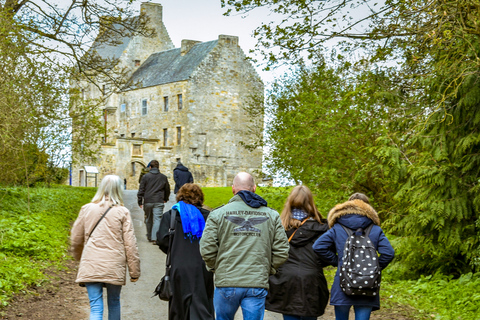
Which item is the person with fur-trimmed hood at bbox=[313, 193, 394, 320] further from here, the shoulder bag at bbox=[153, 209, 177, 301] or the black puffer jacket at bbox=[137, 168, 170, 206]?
the black puffer jacket at bbox=[137, 168, 170, 206]

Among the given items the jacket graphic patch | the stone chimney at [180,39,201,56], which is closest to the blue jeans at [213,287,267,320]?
the jacket graphic patch

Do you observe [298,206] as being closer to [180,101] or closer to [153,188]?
[153,188]

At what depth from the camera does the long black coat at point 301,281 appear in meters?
6.23

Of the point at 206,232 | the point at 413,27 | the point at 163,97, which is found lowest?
the point at 206,232

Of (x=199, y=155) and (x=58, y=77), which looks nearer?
(x=58, y=77)

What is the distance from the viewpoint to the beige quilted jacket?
255 inches

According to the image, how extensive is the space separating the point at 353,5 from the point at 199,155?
44869 mm

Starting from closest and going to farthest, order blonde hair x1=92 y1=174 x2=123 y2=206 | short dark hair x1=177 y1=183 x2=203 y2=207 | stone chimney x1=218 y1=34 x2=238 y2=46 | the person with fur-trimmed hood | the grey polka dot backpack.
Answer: the grey polka dot backpack < the person with fur-trimmed hood < blonde hair x1=92 y1=174 x2=123 y2=206 < short dark hair x1=177 y1=183 x2=203 y2=207 < stone chimney x1=218 y1=34 x2=238 y2=46

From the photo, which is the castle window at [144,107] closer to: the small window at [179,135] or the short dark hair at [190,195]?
the small window at [179,135]

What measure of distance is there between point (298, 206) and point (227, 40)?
53.8 metres

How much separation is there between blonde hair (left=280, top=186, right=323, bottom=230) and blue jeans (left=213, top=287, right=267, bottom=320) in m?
0.94

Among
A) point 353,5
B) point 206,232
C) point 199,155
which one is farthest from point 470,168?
point 199,155

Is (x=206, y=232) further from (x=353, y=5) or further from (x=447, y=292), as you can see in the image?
(x=353, y=5)

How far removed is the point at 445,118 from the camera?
11.5 meters
